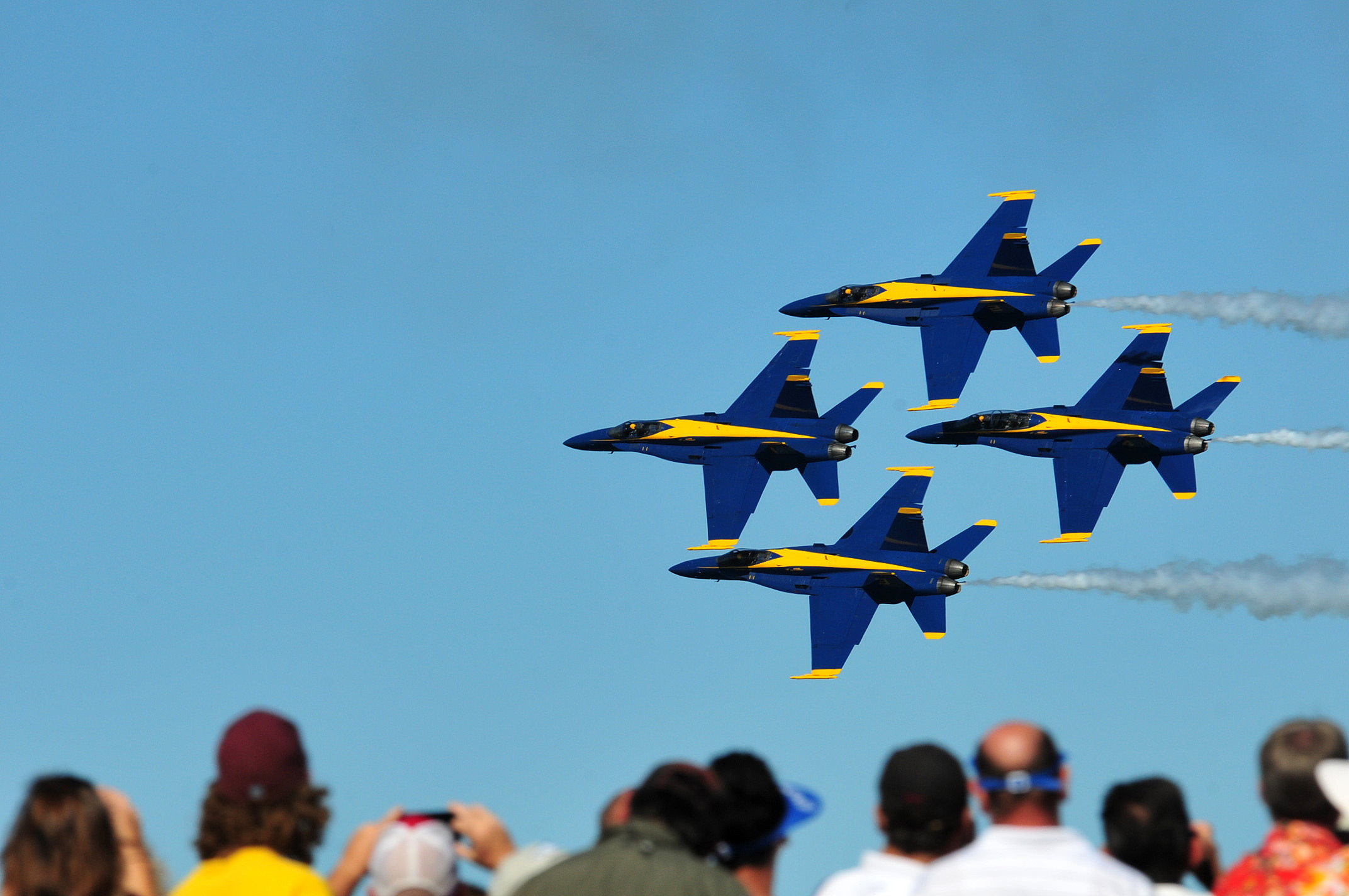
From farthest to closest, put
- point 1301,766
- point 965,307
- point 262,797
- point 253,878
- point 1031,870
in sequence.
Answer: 1. point 965,307
2. point 1301,766
3. point 262,797
4. point 253,878
5. point 1031,870

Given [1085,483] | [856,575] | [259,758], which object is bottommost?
[259,758]

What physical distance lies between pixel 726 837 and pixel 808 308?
51.2m

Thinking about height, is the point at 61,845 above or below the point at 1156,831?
above

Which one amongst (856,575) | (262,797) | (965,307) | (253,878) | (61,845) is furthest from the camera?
(856,575)

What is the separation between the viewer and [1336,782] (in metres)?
11.6

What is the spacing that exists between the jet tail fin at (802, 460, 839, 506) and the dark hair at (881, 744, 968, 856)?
2009 inches

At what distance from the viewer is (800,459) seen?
62.9m

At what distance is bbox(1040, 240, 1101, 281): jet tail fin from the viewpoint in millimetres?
62219

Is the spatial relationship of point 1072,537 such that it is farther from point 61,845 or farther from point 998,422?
point 61,845

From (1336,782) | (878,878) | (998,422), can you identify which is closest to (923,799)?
(878,878)

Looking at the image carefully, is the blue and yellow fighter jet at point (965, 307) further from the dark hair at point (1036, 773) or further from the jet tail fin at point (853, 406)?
the dark hair at point (1036, 773)

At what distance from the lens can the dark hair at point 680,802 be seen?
37.5 feet

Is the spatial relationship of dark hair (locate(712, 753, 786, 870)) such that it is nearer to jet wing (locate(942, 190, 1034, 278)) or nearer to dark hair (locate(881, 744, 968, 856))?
dark hair (locate(881, 744, 968, 856))

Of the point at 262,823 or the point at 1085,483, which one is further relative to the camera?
the point at 1085,483
